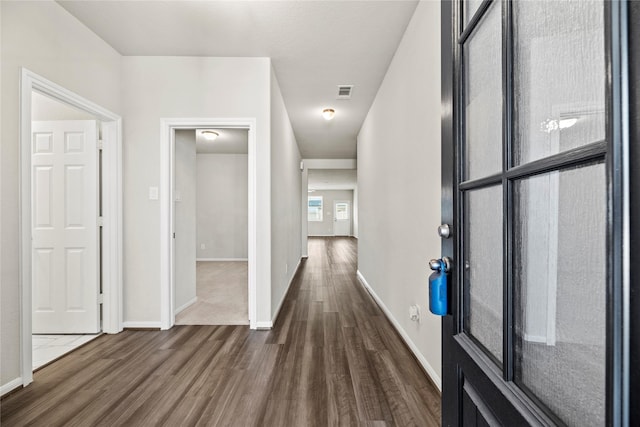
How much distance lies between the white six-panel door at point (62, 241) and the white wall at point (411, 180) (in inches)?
111

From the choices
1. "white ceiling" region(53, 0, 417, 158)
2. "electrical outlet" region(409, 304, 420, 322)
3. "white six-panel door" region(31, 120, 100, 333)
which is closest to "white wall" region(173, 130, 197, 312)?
"white six-panel door" region(31, 120, 100, 333)

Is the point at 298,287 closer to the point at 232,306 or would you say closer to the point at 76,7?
the point at 232,306

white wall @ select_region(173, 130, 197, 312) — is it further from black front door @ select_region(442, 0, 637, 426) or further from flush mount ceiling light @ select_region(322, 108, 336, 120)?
black front door @ select_region(442, 0, 637, 426)

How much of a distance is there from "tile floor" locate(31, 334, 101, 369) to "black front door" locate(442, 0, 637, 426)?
2942 millimetres

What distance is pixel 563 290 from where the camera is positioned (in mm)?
505

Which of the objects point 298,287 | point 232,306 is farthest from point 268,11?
point 298,287

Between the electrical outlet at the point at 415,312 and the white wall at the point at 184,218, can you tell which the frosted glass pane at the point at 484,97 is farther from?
the white wall at the point at 184,218

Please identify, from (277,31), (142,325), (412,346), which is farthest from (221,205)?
(412,346)

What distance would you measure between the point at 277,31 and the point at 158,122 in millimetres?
1450

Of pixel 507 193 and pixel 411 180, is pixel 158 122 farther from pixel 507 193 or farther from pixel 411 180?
pixel 507 193

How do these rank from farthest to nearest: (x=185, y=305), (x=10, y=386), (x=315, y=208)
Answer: (x=315, y=208) → (x=185, y=305) → (x=10, y=386)

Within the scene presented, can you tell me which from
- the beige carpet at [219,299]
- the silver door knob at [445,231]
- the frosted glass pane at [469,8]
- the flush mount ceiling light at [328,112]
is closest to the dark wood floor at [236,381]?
the beige carpet at [219,299]

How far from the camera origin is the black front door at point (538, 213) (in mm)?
379

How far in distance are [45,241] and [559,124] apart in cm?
373
